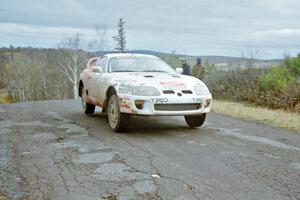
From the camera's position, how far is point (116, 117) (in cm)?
730

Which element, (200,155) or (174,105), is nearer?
(200,155)

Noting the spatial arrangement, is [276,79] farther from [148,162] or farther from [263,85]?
[148,162]

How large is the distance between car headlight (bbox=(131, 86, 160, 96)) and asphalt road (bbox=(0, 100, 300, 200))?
2.48 feet

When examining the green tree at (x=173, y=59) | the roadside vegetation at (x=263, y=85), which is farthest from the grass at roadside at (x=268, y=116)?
the green tree at (x=173, y=59)

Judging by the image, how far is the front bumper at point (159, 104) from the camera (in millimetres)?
6809

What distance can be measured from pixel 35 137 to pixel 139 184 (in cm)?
333

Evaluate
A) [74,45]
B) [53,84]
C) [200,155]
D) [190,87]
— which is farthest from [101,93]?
[53,84]

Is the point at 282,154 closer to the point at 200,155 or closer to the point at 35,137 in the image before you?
the point at 200,155

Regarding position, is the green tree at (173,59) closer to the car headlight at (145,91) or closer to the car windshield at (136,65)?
the car windshield at (136,65)

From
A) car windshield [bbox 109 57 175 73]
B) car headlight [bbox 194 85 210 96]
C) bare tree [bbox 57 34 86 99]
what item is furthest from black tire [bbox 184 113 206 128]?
bare tree [bbox 57 34 86 99]

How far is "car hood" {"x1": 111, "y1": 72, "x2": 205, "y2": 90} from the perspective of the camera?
7059mm

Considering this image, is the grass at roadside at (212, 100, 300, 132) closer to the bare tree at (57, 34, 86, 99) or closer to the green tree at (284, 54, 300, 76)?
the green tree at (284, 54, 300, 76)

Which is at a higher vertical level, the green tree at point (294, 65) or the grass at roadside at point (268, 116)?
the green tree at point (294, 65)

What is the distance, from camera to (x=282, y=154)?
5605mm
